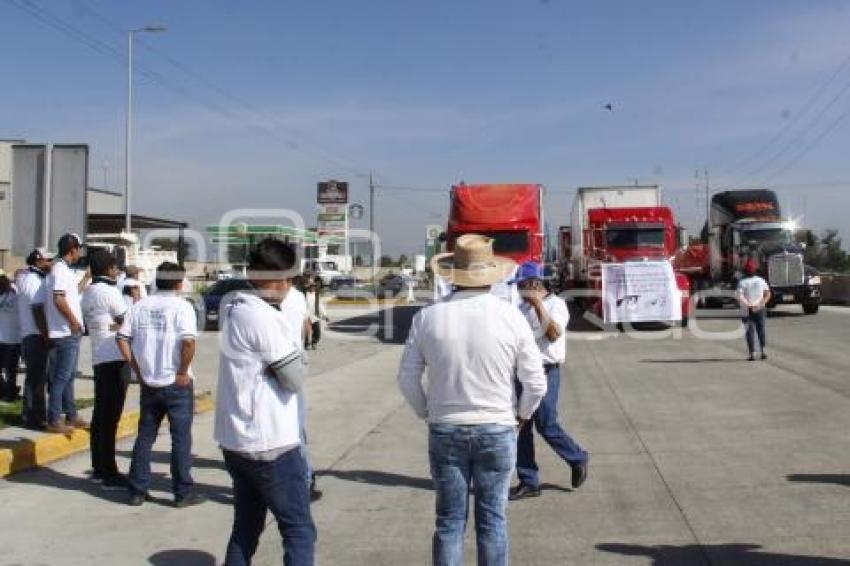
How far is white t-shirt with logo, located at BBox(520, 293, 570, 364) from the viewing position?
23.4ft

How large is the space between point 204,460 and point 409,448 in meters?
2.01

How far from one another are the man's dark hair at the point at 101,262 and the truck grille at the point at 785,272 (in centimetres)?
2452

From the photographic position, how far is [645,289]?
23.0m

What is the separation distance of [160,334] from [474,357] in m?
3.45

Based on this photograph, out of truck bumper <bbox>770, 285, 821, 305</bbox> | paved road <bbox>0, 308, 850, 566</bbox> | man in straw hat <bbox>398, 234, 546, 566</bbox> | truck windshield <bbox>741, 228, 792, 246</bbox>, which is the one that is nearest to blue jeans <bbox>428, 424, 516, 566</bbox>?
man in straw hat <bbox>398, 234, 546, 566</bbox>

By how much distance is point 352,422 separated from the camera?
36.1ft

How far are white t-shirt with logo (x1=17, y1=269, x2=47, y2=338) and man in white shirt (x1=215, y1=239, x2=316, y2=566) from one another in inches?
199

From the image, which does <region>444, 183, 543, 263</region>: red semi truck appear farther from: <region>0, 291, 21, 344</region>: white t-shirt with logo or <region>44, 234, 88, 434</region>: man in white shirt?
<region>44, 234, 88, 434</region>: man in white shirt

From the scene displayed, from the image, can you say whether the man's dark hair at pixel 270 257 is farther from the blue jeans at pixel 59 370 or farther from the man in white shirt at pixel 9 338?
the man in white shirt at pixel 9 338

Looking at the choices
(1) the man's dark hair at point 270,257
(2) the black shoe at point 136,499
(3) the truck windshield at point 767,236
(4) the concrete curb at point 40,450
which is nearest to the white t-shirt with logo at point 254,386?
(1) the man's dark hair at point 270,257

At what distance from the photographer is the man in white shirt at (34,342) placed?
353 inches

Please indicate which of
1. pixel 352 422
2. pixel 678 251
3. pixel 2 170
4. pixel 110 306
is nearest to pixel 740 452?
pixel 352 422

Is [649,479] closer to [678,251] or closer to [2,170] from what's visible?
[678,251]

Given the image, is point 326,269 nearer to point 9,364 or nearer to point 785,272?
point 785,272
